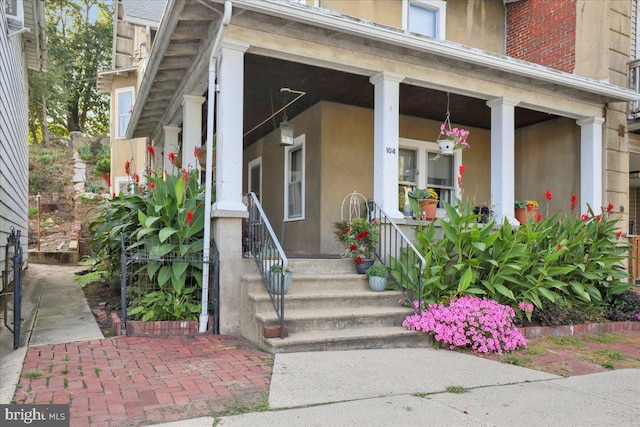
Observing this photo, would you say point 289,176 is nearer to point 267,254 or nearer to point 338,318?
point 267,254

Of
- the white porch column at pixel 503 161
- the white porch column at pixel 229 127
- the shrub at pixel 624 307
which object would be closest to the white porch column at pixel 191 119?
the white porch column at pixel 229 127

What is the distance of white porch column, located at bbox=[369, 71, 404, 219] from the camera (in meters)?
6.39

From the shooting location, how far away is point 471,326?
16.4 ft

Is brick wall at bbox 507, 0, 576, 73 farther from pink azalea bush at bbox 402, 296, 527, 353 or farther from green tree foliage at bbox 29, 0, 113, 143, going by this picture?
green tree foliage at bbox 29, 0, 113, 143

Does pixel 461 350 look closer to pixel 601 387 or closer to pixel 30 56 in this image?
pixel 601 387

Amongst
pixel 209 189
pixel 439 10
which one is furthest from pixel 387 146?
pixel 439 10

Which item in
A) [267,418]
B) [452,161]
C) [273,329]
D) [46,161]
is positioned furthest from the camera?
[46,161]

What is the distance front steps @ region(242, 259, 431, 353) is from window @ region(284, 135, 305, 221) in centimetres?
339

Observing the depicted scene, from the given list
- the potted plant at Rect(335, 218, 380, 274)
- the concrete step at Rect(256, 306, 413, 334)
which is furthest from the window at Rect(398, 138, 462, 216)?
the concrete step at Rect(256, 306, 413, 334)

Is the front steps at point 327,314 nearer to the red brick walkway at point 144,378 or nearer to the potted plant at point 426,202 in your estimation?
the red brick walkway at point 144,378

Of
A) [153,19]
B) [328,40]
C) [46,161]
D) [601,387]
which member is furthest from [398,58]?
[46,161]

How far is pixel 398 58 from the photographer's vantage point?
6.55m

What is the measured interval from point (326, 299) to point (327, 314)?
0.31 metres

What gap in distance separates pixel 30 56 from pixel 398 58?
33.2ft
